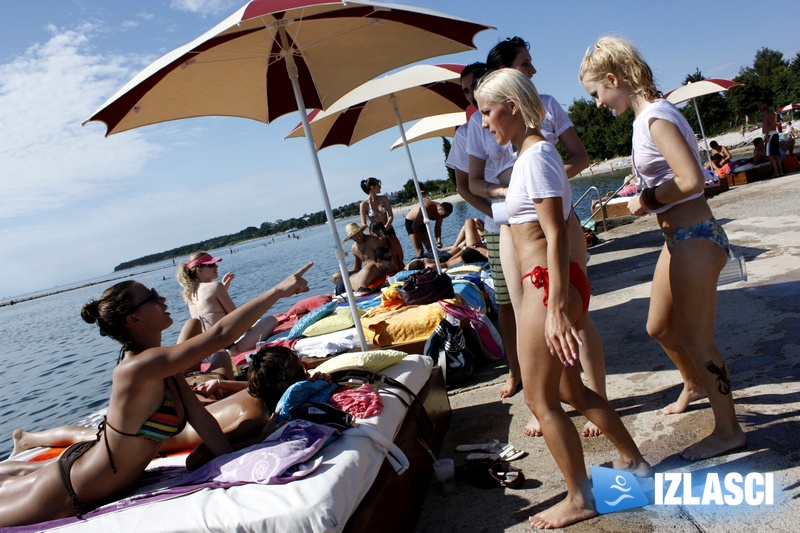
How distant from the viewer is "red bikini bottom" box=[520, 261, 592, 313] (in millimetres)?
2343

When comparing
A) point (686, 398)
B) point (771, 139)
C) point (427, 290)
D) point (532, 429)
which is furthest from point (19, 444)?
point (771, 139)

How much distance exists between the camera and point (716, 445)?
9.01 ft

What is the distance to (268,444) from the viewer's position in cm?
271

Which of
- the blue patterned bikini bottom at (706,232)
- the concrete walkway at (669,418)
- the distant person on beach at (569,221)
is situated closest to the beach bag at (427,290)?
the concrete walkway at (669,418)

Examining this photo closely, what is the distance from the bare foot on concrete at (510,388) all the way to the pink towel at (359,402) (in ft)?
4.61

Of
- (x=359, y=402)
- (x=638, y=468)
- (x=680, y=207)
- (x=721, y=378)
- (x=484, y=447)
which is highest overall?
(x=680, y=207)

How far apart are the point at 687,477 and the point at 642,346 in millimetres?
2165

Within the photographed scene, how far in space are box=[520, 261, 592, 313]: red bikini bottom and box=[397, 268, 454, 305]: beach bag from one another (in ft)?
11.5

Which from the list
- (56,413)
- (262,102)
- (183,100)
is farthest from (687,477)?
(56,413)

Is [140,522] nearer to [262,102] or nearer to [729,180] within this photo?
[262,102]

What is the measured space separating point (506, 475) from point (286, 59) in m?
3.53

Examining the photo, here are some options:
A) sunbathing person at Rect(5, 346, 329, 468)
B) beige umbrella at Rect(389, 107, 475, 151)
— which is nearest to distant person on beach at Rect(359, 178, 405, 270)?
beige umbrella at Rect(389, 107, 475, 151)

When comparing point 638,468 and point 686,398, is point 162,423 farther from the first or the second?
point 686,398

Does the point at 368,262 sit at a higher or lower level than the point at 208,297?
lower
